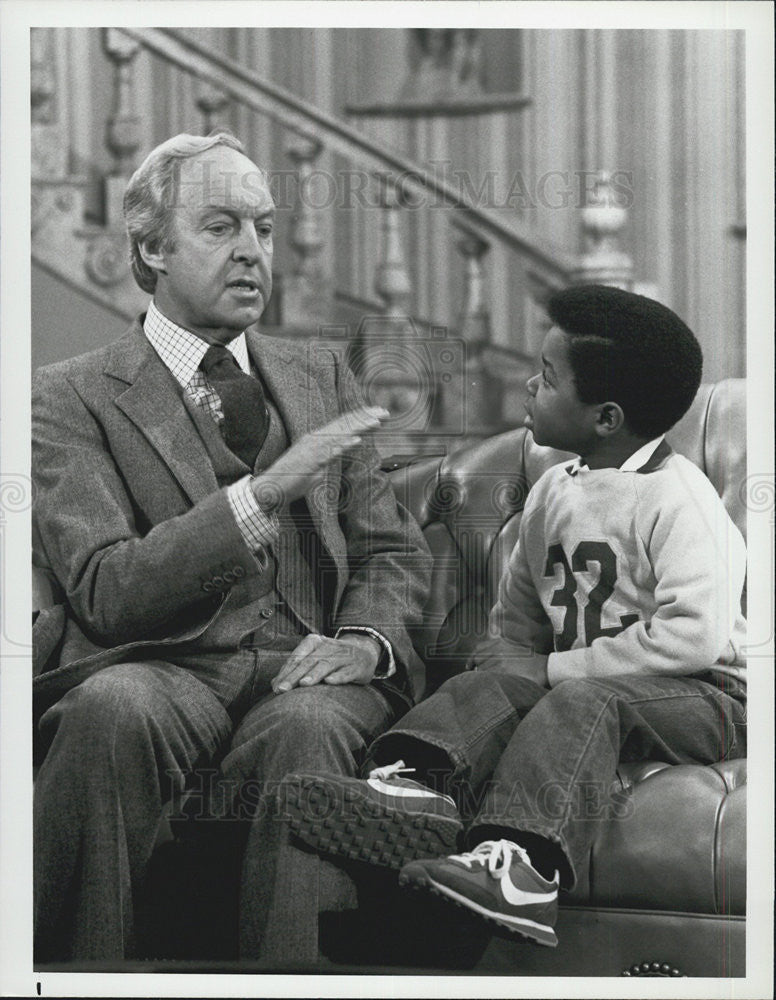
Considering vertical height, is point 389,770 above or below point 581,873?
above

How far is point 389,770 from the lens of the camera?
254 centimetres

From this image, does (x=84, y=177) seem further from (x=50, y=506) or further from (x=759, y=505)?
(x=759, y=505)

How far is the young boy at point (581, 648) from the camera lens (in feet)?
→ 8.09

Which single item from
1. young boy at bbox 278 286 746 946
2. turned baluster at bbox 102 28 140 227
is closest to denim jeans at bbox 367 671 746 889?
young boy at bbox 278 286 746 946

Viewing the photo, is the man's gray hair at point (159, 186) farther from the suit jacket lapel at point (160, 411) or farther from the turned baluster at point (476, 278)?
the turned baluster at point (476, 278)

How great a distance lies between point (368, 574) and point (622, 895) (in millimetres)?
795

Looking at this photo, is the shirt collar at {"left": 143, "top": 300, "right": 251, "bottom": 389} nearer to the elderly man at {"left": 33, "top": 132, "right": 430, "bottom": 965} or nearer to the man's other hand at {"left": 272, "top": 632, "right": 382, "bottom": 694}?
the elderly man at {"left": 33, "top": 132, "right": 430, "bottom": 965}

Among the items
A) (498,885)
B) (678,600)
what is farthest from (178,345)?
(498,885)

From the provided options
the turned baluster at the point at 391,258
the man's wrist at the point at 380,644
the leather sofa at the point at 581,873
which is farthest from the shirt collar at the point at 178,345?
the man's wrist at the point at 380,644

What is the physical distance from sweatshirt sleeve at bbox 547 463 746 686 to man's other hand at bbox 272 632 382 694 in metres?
0.37

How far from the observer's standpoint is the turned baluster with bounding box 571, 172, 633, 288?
2678mm

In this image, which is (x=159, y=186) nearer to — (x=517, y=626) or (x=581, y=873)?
(x=517, y=626)

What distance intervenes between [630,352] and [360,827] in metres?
1.07

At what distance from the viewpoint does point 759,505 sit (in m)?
2.71
